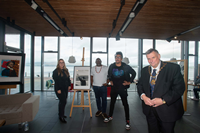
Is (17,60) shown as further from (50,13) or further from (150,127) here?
(150,127)

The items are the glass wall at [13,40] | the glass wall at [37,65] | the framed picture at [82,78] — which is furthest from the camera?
the glass wall at [37,65]

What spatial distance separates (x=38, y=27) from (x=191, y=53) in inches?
377

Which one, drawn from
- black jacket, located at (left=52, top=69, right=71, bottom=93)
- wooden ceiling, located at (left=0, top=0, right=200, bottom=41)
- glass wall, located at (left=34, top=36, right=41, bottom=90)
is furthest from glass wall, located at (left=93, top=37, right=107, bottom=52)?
black jacket, located at (left=52, top=69, right=71, bottom=93)

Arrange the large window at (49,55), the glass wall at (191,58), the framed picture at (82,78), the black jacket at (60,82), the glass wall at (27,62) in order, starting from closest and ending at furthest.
→ the black jacket at (60,82), the framed picture at (82,78), the glass wall at (27,62), the large window at (49,55), the glass wall at (191,58)

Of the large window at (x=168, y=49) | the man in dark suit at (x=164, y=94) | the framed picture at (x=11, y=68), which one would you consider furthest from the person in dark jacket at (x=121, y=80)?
the large window at (x=168, y=49)

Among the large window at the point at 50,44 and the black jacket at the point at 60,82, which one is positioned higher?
the large window at the point at 50,44

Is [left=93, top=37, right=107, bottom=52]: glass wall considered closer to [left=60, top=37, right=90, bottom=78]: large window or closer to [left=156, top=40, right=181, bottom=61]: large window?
[left=60, top=37, right=90, bottom=78]: large window

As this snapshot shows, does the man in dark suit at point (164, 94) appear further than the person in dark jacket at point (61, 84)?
No

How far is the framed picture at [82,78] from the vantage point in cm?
343

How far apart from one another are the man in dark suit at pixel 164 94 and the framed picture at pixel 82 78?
2.11m

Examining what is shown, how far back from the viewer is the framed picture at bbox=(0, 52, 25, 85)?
3.23 metres

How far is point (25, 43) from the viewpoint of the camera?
5949 mm

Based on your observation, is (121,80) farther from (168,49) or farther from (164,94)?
(168,49)

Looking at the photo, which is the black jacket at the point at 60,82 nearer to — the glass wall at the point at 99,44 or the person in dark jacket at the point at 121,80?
the person in dark jacket at the point at 121,80
